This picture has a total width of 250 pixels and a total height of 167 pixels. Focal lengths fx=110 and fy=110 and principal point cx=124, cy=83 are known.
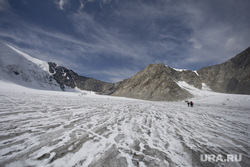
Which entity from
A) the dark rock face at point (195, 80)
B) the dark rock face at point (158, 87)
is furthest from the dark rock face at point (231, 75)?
the dark rock face at point (158, 87)

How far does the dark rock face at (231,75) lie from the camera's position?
58.7m

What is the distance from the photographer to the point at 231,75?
67.8 metres

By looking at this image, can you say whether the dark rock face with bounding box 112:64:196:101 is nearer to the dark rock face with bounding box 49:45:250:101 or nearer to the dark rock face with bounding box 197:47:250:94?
the dark rock face with bounding box 49:45:250:101

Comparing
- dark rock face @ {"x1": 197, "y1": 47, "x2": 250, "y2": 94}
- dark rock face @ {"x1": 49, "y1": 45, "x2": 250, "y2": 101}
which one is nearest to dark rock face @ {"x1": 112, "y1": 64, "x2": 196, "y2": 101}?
dark rock face @ {"x1": 49, "y1": 45, "x2": 250, "y2": 101}

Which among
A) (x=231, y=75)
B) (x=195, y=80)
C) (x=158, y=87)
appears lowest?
(x=158, y=87)

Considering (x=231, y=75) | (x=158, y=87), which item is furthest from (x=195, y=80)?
(x=158, y=87)

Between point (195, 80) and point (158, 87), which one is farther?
point (195, 80)

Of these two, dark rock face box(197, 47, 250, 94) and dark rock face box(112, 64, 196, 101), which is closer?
dark rock face box(112, 64, 196, 101)

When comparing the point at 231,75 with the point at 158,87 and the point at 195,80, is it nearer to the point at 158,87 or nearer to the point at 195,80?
the point at 195,80

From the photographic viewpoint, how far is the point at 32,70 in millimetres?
197000

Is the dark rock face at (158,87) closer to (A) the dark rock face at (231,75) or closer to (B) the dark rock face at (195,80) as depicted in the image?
(B) the dark rock face at (195,80)

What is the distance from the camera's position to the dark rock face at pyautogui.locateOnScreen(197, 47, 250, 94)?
5866 cm

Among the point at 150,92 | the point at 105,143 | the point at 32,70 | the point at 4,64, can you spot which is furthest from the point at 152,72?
the point at 32,70

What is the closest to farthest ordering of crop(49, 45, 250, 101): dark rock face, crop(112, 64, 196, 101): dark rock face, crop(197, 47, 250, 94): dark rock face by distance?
crop(112, 64, 196, 101): dark rock face → crop(49, 45, 250, 101): dark rock face → crop(197, 47, 250, 94): dark rock face
